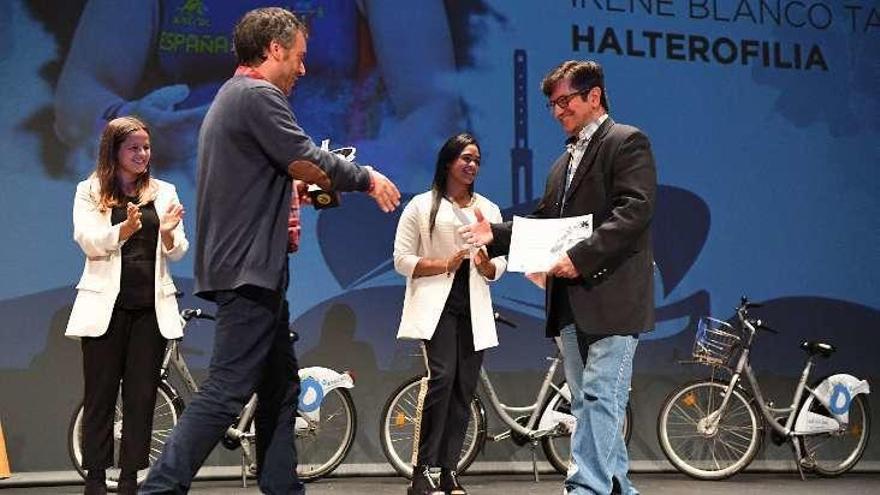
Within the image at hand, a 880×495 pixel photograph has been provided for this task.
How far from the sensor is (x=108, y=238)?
4453mm

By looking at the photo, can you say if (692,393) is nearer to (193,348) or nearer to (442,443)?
(442,443)

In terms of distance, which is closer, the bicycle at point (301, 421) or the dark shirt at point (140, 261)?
the dark shirt at point (140, 261)

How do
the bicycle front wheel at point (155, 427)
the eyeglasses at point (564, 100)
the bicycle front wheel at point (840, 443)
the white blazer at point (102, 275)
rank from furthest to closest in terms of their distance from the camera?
the bicycle front wheel at point (840, 443) < the bicycle front wheel at point (155, 427) < the white blazer at point (102, 275) < the eyeglasses at point (564, 100)

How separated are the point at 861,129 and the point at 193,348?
438 centimetres

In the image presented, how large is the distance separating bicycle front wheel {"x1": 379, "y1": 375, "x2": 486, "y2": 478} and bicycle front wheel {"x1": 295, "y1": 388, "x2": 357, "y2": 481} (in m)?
0.19

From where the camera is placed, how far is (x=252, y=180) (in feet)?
11.1

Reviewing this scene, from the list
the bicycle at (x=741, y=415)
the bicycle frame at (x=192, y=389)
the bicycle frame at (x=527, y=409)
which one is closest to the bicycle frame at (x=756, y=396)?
the bicycle at (x=741, y=415)

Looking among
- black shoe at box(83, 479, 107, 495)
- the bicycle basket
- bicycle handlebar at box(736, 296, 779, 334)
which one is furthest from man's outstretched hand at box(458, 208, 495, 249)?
bicycle handlebar at box(736, 296, 779, 334)

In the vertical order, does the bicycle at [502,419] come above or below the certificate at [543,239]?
below

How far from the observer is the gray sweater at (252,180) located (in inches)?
131

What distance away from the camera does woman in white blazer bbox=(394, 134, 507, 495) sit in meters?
4.92

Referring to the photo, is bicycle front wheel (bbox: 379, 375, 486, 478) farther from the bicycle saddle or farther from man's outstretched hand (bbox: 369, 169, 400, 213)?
man's outstretched hand (bbox: 369, 169, 400, 213)

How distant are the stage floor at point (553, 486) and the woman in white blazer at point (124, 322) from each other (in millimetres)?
1159

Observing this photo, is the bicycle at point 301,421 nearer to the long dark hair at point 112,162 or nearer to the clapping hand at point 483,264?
the long dark hair at point 112,162
